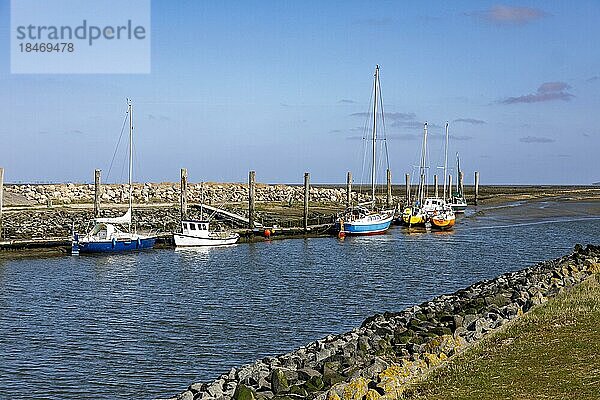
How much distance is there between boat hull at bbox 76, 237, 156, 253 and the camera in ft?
136

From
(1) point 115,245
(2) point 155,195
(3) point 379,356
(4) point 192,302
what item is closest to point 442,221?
(1) point 115,245

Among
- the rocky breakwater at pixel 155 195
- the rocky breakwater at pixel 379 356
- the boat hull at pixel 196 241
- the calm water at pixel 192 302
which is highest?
the rocky breakwater at pixel 155 195

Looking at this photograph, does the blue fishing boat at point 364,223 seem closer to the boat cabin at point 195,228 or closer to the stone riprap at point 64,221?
the stone riprap at point 64,221

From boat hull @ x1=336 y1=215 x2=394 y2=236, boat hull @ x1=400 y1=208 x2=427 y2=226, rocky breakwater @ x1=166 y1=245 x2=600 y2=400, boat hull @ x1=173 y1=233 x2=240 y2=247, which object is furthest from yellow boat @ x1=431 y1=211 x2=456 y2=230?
rocky breakwater @ x1=166 y1=245 x2=600 y2=400

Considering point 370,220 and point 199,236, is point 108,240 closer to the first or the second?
point 199,236

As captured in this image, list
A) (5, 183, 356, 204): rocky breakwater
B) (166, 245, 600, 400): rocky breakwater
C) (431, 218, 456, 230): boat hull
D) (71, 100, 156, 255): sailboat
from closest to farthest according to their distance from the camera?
1. (166, 245, 600, 400): rocky breakwater
2. (71, 100, 156, 255): sailboat
3. (431, 218, 456, 230): boat hull
4. (5, 183, 356, 204): rocky breakwater

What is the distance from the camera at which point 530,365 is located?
41.0 feet

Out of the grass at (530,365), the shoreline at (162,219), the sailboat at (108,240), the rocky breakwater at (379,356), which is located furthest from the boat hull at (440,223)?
the grass at (530,365)

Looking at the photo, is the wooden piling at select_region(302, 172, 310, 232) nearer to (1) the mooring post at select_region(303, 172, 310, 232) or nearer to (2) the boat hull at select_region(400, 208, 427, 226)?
(1) the mooring post at select_region(303, 172, 310, 232)

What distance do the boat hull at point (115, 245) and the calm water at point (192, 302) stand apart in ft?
3.67

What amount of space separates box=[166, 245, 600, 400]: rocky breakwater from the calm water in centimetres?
288

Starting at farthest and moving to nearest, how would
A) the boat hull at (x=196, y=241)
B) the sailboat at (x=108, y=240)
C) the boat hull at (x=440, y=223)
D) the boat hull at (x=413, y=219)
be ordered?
the boat hull at (x=413, y=219) < the boat hull at (x=440, y=223) < the boat hull at (x=196, y=241) < the sailboat at (x=108, y=240)

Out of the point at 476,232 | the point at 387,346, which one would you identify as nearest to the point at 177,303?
the point at 387,346

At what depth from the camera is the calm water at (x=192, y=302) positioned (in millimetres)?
17500
